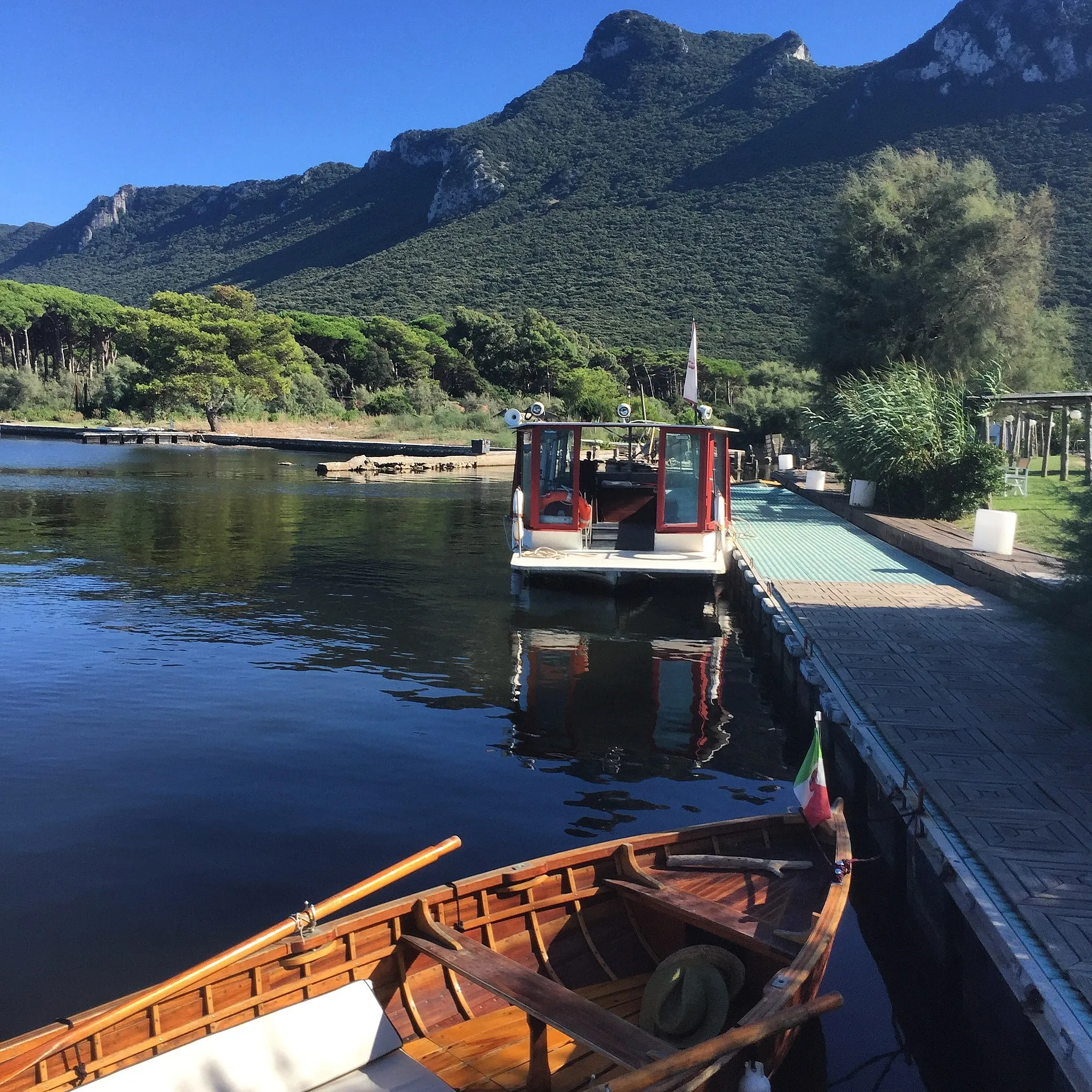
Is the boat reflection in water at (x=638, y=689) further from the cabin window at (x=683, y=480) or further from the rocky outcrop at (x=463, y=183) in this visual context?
the rocky outcrop at (x=463, y=183)

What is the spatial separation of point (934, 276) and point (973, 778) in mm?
25818

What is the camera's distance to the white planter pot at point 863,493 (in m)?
23.0

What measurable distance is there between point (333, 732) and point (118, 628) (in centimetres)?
586

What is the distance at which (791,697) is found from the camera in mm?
11633

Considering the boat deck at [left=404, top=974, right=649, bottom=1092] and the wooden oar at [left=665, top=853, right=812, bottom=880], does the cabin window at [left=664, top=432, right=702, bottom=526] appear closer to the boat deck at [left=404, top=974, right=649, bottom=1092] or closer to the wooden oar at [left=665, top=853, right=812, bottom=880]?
the wooden oar at [left=665, top=853, right=812, bottom=880]

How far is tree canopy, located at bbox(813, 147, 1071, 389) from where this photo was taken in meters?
29.9

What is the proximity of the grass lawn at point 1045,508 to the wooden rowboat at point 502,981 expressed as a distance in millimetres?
4611

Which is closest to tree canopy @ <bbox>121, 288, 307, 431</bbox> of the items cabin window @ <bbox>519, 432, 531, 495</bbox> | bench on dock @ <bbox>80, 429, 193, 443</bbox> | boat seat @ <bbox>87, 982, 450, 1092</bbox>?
bench on dock @ <bbox>80, 429, 193, 443</bbox>

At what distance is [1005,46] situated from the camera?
93.4 metres

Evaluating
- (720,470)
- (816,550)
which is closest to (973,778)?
(720,470)

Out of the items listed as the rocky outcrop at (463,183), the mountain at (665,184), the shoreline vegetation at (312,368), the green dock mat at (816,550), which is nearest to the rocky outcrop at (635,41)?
the mountain at (665,184)

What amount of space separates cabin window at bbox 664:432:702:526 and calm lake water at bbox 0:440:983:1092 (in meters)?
1.67

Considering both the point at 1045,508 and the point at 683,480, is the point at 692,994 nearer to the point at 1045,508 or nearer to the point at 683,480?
the point at 683,480

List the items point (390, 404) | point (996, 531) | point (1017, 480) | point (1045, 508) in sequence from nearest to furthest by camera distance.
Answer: point (996, 531)
point (1045, 508)
point (1017, 480)
point (390, 404)
